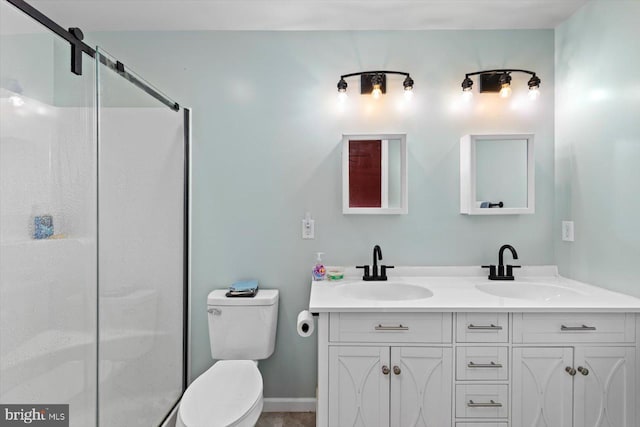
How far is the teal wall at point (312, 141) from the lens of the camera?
2240 millimetres

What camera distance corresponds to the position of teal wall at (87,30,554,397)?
88.2 inches

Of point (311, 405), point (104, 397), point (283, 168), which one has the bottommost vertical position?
point (311, 405)

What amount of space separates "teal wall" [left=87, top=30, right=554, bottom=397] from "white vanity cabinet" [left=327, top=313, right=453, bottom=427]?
2.17 feet

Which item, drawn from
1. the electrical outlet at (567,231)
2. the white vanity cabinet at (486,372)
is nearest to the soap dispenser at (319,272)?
the white vanity cabinet at (486,372)

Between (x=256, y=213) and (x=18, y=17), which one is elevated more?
(x=18, y=17)

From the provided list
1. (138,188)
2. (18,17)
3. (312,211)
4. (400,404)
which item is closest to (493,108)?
(312,211)

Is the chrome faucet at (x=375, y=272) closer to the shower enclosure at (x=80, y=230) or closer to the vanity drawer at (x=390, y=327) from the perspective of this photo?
the vanity drawer at (x=390, y=327)

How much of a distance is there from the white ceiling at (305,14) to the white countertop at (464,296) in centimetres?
148

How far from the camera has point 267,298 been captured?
2064mm

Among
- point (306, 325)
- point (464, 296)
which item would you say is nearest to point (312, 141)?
point (306, 325)

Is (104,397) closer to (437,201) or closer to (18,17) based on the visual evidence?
(18,17)

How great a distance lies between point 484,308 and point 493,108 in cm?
129

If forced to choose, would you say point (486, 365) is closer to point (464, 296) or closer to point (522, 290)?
point (464, 296)

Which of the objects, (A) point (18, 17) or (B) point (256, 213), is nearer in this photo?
(A) point (18, 17)
